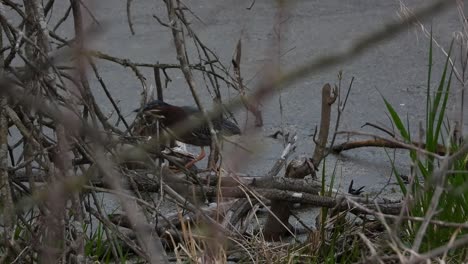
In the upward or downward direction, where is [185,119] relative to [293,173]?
upward

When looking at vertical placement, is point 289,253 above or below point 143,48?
below

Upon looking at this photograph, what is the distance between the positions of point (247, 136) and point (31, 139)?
101 centimetres

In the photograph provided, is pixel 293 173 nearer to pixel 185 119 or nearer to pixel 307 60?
pixel 185 119

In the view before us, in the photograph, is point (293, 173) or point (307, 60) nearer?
point (293, 173)

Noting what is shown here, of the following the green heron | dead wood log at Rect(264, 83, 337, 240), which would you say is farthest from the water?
dead wood log at Rect(264, 83, 337, 240)

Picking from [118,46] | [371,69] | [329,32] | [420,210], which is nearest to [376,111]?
[371,69]

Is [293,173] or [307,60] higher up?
[307,60]

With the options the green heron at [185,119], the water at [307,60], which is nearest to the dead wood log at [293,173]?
the green heron at [185,119]

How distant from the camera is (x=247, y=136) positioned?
1.60m

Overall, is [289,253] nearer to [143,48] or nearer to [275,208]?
[275,208]

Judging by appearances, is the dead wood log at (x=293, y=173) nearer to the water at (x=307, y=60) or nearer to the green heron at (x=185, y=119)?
the green heron at (x=185, y=119)

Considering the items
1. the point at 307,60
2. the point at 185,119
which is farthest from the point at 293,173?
the point at 307,60

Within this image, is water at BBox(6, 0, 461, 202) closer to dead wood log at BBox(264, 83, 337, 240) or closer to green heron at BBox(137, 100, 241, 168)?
green heron at BBox(137, 100, 241, 168)

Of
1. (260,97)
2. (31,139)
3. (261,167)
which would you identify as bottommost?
(261,167)
